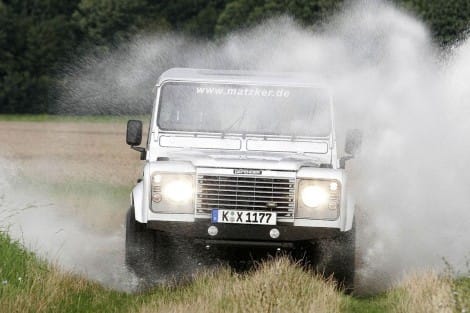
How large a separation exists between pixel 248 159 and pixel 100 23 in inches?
2485

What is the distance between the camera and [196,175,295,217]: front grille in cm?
1041

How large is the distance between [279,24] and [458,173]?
59377 millimetres

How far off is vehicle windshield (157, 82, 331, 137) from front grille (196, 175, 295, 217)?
4.18 feet

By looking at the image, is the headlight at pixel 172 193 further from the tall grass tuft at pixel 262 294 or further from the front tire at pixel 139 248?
the tall grass tuft at pixel 262 294

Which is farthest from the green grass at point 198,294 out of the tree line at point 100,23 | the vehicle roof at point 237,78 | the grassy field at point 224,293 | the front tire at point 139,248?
the tree line at point 100,23

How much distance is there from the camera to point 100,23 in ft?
238

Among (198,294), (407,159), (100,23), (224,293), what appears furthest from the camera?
(100,23)

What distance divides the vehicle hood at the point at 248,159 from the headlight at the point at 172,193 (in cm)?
20

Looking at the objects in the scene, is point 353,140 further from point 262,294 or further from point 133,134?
point 262,294

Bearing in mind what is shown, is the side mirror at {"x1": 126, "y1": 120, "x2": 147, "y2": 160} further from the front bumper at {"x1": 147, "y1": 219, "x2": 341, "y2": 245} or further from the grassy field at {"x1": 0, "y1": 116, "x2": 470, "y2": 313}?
the grassy field at {"x1": 0, "y1": 116, "x2": 470, "y2": 313}

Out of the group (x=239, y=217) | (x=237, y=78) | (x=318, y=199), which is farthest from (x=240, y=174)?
(x=237, y=78)

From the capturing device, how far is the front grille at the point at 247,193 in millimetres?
10406

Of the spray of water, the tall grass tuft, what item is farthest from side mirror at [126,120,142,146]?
the spray of water

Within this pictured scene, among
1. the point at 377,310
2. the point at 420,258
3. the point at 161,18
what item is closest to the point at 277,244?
the point at 377,310
